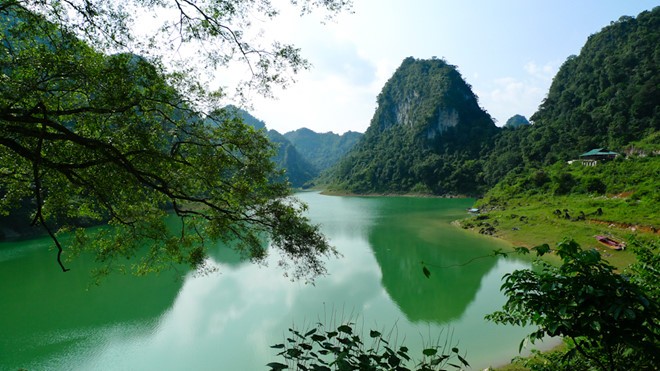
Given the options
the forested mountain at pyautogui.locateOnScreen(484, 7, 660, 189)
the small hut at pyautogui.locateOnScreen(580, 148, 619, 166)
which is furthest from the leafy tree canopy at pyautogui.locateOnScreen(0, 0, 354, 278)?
the forested mountain at pyautogui.locateOnScreen(484, 7, 660, 189)

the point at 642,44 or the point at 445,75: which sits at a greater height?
the point at 445,75

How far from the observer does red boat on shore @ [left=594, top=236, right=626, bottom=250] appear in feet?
54.1

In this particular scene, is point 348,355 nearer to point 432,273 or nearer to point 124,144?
point 124,144

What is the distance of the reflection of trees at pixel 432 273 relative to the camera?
11906 millimetres

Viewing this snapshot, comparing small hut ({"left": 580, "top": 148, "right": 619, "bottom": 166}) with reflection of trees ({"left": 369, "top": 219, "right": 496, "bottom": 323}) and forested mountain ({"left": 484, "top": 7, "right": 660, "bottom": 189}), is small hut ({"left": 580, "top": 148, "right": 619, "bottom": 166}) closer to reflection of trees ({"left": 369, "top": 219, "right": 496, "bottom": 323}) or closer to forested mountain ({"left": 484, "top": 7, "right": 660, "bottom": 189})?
forested mountain ({"left": 484, "top": 7, "right": 660, "bottom": 189})

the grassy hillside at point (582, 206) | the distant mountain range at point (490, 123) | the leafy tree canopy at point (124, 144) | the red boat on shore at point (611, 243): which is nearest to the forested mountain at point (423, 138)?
the distant mountain range at point (490, 123)

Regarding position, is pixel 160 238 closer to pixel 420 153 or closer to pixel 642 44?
pixel 642 44

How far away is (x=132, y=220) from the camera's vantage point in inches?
269

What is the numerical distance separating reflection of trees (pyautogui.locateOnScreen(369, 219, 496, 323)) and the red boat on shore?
536 cm

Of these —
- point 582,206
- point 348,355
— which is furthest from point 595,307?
point 582,206

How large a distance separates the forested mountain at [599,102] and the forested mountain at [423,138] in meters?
8.53

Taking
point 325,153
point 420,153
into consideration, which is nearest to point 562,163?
point 420,153

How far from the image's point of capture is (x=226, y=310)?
11.8 meters

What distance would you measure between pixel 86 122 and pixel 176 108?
118 centimetres
